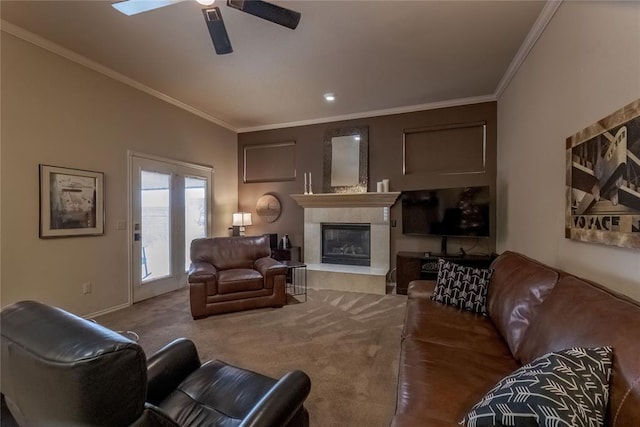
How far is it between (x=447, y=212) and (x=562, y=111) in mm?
2037

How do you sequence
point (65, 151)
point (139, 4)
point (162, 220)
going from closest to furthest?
point (139, 4), point (65, 151), point (162, 220)

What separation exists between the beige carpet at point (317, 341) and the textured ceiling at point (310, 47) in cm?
296

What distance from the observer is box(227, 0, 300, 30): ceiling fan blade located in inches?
77.6

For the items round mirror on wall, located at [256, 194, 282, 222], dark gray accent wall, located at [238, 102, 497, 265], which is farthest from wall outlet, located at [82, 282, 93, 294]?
round mirror on wall, located at [256, 194, 282, 222]

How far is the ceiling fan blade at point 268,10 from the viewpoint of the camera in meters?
1.97

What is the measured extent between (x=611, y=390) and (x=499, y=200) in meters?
3.71

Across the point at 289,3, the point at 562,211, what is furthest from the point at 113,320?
the point at 562,211

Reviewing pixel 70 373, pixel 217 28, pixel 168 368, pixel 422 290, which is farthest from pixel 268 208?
pixel 70 373

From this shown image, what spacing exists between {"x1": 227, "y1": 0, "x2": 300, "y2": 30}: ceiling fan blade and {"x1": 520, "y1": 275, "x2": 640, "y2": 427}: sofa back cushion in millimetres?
2333

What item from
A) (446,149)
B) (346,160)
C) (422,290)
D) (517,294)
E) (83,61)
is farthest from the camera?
(346,160)

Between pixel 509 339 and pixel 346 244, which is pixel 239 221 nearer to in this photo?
pixel 346 244

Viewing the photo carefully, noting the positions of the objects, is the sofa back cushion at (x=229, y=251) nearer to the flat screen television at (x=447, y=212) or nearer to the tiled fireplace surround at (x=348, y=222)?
the tiled fireplace surround at (x=348, y=222)

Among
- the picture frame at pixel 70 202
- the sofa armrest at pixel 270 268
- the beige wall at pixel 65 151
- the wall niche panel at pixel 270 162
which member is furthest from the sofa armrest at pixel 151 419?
the wall niche panel at pixel 270 162

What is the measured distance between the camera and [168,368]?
53.7 inches
